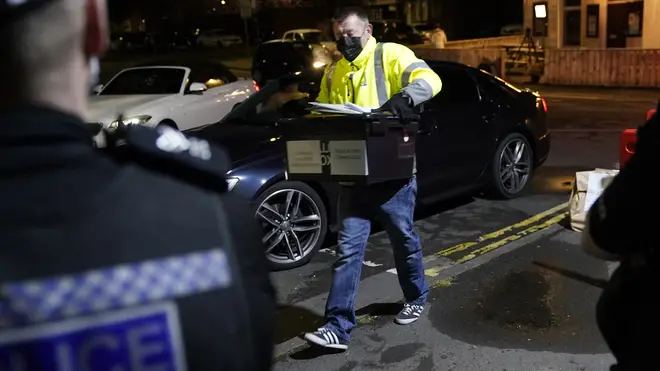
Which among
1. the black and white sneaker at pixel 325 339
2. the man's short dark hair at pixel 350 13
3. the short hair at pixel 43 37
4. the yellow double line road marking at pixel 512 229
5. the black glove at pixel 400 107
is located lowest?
the yellow double line road marking at pixel 512 229

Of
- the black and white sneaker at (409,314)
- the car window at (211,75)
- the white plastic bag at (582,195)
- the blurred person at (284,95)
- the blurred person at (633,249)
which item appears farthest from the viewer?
the car window at (211,75)

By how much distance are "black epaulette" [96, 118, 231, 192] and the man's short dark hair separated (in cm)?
301

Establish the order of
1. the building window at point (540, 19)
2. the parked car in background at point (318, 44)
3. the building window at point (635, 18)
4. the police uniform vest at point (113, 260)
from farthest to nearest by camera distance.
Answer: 1. the building window at point (540, 19)
2. the building window at point (635, 18)
3. the parked car in background at point (318, 44)
4. the police uniform vest at point (113, 260)

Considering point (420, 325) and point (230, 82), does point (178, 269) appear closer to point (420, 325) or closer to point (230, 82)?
point (420, 325)

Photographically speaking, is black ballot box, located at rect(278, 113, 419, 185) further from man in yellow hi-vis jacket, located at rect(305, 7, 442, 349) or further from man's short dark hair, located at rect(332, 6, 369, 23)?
man's short dark hair, located at rect(332, 6, 369, 23)

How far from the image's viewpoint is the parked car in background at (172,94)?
10172mm

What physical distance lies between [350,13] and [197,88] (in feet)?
22.9

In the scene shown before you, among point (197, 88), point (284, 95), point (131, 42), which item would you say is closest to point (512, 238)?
point (284, 95)

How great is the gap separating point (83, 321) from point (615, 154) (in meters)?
9.91

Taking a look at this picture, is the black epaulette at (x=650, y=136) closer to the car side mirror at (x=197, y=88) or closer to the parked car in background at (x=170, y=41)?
the car side mirror at (x=197, y=88)

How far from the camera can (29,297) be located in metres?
1.06

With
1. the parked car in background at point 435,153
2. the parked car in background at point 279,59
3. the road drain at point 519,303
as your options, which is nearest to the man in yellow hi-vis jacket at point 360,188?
the road drain at point 519,303

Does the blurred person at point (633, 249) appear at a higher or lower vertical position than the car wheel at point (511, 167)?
higher

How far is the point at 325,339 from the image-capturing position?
13.8ft
